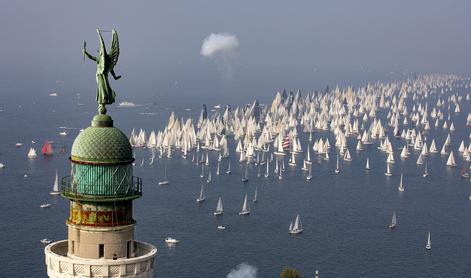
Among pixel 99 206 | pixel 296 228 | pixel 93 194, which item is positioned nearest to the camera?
pixel 93 194

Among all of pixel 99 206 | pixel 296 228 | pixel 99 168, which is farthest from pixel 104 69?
pixel 296 228

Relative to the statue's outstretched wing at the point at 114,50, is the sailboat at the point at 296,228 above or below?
below

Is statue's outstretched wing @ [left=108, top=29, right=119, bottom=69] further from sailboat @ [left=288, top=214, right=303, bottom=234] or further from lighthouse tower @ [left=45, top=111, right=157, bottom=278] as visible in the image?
sailboat @ [left=288, top=214, right=303, bottom=234]

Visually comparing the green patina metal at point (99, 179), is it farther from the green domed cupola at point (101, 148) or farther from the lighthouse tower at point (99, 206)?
the green domed cupola at point (101, 148)

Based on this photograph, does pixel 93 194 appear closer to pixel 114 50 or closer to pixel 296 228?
pixel 114 50

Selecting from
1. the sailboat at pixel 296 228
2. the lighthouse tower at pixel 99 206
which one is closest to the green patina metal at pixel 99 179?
the lighthouse tower at pixel 99 206

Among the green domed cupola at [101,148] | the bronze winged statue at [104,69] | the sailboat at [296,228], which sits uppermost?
the bronze winged statue at [104,69]

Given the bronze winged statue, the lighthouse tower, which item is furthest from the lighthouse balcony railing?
the bronze winged statue

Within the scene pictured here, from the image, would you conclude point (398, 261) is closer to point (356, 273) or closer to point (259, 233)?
point (356, 273)
